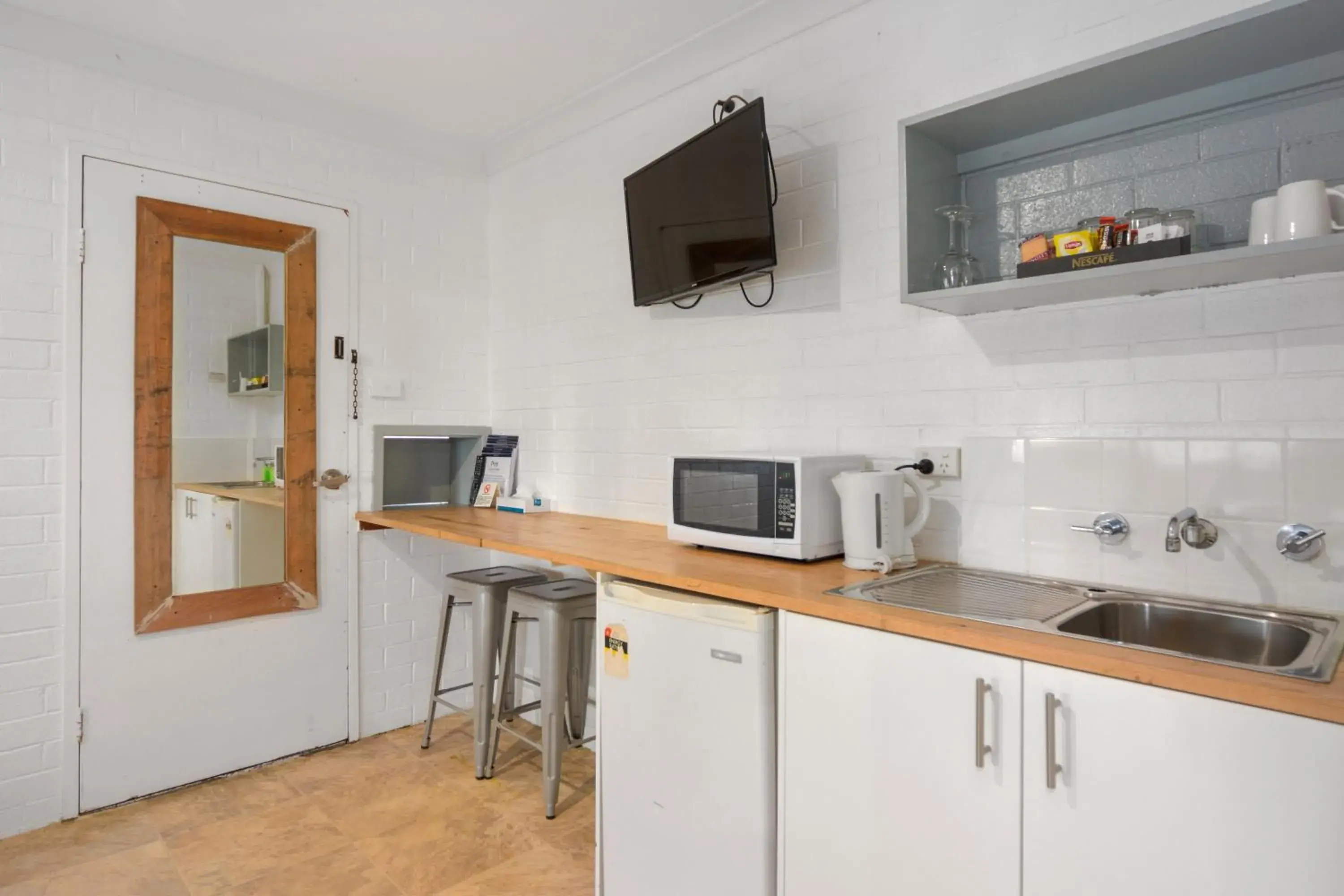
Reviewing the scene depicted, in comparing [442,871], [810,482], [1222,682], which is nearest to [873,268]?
[810,482]

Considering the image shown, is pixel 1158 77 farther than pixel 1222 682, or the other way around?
pixel 1158 77

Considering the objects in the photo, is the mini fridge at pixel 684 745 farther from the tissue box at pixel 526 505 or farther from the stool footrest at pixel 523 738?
the tissue box at pixel 526 505

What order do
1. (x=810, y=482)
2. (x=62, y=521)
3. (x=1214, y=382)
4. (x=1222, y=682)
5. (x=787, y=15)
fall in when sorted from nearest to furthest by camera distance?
(x=1222, y=682) < (x=1214, y=382) < (x=810, y=482) < (x=787, y=15) < (x=62, y=521)

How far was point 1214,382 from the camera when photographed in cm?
163

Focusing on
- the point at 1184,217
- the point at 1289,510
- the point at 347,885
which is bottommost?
the point at 347,885

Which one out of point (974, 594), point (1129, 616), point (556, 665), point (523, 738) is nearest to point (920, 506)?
point (974, 594)

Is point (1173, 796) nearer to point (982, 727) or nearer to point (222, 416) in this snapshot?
point (982, 727)

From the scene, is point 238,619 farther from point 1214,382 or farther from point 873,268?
point 1214,382

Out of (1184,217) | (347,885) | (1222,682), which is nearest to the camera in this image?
(1222,682)

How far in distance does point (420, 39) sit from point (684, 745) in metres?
2.44

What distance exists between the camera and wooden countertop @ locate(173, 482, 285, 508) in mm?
2834

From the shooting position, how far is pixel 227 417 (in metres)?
2.89

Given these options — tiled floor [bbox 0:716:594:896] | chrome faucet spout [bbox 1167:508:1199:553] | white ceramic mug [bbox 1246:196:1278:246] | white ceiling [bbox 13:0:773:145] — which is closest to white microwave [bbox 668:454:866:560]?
chrome faucet spout [bbox 1167:508:1199:553]

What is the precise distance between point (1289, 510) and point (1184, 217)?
0.62 m
